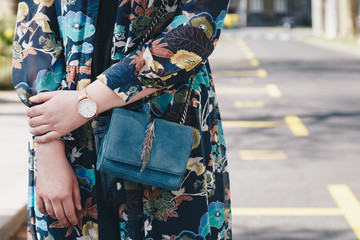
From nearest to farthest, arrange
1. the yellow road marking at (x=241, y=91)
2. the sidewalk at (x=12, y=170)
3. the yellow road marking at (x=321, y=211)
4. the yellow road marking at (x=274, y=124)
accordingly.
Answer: the sidewalk at (x=12, y=170) < the yellow road marking at (x=321, y=211) < the yellow road marking at (x=274, y=124) < the yellow road marking at (x=241, y=91)

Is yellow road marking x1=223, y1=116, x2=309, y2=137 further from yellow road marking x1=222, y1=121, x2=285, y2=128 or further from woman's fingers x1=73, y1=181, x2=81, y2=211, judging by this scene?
woman's fingers x1=73, y1=181, x2=81, y2=211

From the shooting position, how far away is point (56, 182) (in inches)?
52.0

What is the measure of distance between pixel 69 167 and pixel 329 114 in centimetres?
632

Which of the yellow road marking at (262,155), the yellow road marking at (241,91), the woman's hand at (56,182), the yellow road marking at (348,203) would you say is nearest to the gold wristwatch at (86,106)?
the woman's hand at (56,182)

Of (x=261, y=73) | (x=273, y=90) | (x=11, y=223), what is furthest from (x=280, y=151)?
(x=261, y=73)

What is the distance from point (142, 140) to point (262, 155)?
4.09 m

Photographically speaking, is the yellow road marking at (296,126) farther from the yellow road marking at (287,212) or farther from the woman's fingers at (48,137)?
the woman's fingers at (48,137)

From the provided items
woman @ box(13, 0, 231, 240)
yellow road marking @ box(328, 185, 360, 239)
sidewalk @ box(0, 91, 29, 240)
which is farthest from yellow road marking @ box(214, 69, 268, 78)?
woman @ box(13, 0, 231, 240)

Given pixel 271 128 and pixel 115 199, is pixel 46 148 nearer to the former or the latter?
pixel 115 199

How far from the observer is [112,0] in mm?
1384

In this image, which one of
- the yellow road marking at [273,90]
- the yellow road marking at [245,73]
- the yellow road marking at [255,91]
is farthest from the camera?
the yellow road marking at [245,73]

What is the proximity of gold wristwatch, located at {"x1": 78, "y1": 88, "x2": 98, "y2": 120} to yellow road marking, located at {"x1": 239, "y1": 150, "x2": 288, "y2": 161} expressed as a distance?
3958 millimetres

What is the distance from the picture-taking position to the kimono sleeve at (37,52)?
136 centimetres

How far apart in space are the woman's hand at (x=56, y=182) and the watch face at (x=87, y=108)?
10 cm
